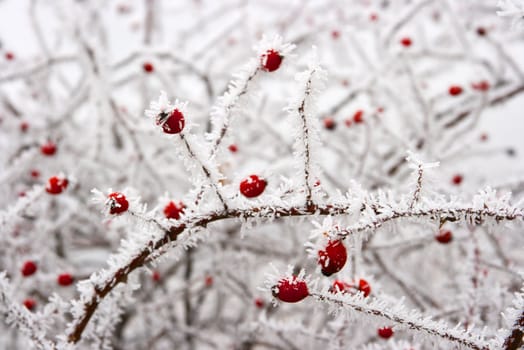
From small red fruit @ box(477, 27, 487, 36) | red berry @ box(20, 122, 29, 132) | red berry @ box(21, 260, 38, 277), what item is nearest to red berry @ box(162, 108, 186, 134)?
red berry @ box(21, 260, 38, 277)

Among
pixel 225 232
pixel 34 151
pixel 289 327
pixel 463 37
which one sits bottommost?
pixel 289 327

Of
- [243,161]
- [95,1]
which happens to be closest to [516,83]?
[243,161]

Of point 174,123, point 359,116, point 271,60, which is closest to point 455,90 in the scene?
point 359,116

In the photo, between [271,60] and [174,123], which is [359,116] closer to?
[271,60]

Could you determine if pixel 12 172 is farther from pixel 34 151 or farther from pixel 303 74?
pixel 303 74

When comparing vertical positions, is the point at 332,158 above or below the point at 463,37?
below

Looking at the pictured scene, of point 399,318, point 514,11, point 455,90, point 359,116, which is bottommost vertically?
point 399,318
